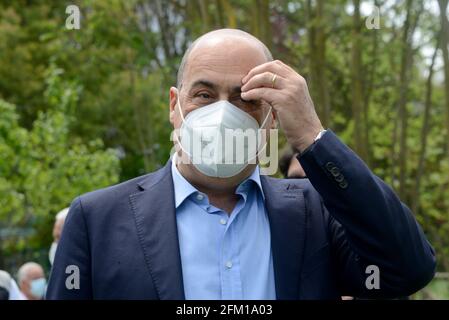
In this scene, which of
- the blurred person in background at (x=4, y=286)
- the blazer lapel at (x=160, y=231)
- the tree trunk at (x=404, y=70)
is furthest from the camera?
the tree trunk at (x=404, y=70)

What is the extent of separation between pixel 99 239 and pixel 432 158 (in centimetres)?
2408

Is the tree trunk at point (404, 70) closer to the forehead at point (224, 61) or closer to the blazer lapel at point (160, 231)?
the forehead at point (224, 61)

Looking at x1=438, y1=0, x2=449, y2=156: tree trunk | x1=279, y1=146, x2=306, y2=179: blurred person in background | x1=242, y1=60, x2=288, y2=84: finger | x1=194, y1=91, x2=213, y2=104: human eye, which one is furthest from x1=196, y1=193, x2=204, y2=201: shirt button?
x1=438, y1=0, x2=449, y2=156: tree trunk

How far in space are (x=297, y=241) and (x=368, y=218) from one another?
0.80 feet

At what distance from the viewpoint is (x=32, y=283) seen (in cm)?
A: 1049

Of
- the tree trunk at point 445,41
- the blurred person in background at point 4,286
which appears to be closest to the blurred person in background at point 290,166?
the blurred person in background at point 4,286

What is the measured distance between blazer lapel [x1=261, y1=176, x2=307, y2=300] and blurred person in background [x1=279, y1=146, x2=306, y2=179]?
2750 millimetres

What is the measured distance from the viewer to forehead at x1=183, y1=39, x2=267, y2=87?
3.28 meters

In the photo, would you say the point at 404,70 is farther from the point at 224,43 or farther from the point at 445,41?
the point at 224,43

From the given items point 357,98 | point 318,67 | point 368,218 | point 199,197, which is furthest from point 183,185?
point 357,98

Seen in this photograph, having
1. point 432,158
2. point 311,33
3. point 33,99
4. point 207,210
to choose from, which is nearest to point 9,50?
point 33,99

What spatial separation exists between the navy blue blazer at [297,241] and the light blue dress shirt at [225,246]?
4 centimetres

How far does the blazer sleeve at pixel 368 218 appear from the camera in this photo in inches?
123
